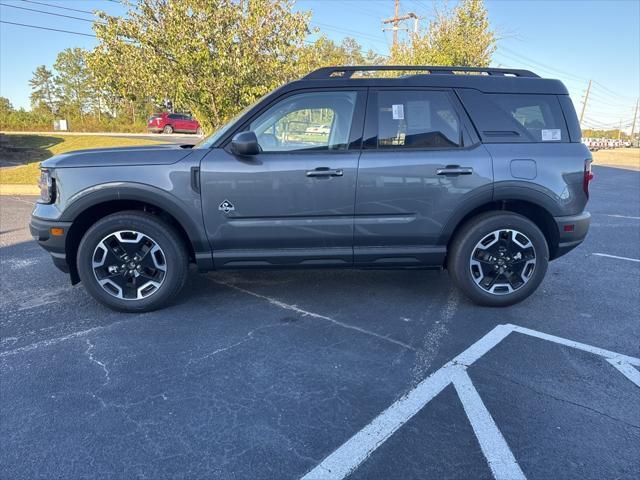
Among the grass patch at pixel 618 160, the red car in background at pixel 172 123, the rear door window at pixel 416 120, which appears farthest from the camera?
the red car in background at pixel 172 123

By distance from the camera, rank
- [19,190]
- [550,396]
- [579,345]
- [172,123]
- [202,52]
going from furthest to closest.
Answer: [172,123] → [19,190] → [202,52] → [579,345] → [550,396]

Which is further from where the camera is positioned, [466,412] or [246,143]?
[246,143]

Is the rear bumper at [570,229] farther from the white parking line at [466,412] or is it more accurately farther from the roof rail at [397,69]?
the roof rail at [397,69]

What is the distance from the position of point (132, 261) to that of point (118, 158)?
87cm

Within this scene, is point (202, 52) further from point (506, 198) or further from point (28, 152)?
point (28, 152)

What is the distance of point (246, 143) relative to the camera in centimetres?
342

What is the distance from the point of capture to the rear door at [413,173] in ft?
12.1

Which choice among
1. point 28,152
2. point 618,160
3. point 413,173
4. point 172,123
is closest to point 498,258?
point 413,173

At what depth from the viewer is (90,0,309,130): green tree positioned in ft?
29.0

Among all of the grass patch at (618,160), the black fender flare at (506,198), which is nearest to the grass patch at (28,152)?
the black fender flare at (506,198)

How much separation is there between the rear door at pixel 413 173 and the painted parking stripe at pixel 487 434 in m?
1.34

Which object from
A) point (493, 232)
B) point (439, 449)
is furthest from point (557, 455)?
point (493, 232)

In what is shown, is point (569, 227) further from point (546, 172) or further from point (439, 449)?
point (439, 449)

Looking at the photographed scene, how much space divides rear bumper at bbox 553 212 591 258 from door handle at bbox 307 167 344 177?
1976mm
